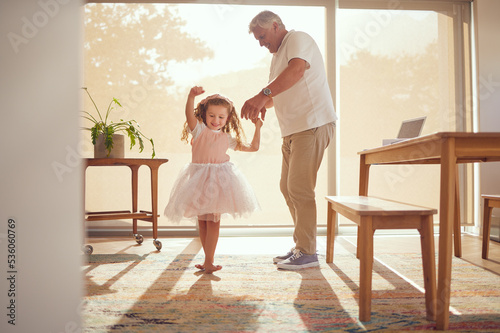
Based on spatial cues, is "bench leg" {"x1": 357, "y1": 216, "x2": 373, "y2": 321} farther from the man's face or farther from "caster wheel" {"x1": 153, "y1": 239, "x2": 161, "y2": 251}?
"caster wheel" {"x1": 153, "y1": 239, "x2": 161, "y2": 251}

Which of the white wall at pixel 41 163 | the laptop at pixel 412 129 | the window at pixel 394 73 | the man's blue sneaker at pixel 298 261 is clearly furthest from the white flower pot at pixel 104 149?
the white wall at pixel 41 163

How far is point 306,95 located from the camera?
2139mm

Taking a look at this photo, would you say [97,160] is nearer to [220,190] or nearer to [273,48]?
[220,190]

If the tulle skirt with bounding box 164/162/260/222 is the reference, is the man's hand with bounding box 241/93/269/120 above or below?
above

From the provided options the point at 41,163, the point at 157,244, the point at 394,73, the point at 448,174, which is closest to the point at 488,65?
the point at 394,73

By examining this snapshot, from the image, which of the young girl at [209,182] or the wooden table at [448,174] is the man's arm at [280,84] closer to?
the young girl at [209,182]

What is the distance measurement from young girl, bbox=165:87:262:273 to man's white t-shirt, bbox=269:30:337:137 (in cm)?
34

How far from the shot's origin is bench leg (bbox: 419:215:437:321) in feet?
4.36

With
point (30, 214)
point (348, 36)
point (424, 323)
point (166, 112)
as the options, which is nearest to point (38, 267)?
point (30, 214)

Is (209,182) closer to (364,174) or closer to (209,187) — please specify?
(209,187)

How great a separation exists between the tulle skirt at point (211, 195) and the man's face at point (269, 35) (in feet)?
2.60

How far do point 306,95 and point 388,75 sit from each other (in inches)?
65.8

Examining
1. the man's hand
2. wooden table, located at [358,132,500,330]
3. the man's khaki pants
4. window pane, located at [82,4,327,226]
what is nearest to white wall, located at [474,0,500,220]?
window pane, located at [82,4,327,226]

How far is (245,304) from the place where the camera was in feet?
4.90
